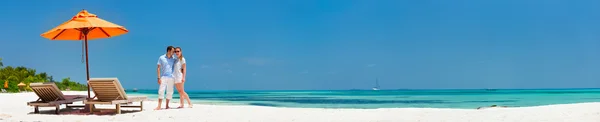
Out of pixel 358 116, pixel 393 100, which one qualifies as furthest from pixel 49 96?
pixel 393 100

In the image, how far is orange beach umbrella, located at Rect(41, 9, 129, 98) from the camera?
426 inches

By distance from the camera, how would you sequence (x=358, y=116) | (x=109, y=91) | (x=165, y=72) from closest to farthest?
1. (x=358, y=116)
2. (x=109, y=91)
3. (x=165, y=72)

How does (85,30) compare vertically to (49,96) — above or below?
above

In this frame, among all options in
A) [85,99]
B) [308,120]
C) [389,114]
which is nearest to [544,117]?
[389,114]

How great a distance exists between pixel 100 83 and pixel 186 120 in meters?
2.22

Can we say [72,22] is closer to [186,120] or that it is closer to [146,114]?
[146,114]

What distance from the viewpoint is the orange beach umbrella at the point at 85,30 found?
10812mm

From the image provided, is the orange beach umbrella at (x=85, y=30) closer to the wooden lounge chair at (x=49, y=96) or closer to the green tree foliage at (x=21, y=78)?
the wooden lounge chair at (x=49, y=96)

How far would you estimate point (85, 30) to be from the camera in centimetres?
1164

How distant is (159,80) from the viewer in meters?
11.3

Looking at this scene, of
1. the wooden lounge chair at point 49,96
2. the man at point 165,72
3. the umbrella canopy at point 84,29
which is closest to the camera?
the wooden lounge chair at point 49,96

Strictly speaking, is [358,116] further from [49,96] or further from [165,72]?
[49,96]

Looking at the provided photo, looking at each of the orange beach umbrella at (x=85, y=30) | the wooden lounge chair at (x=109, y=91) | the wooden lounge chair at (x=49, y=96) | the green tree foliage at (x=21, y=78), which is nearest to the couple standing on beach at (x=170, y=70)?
the wooden lounge chair at (x=109, y=91)

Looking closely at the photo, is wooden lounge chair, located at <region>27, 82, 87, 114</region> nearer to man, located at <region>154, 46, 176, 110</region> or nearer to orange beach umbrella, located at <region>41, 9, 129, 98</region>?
orange beach umbrella, located at <region>41, 9, 129, 98</region>
